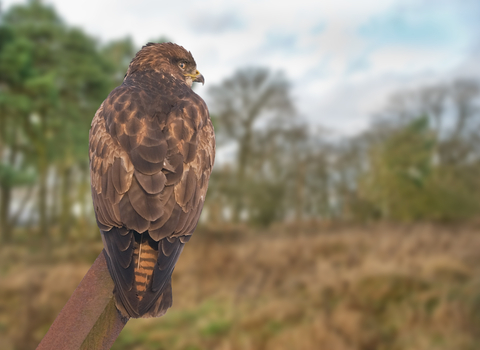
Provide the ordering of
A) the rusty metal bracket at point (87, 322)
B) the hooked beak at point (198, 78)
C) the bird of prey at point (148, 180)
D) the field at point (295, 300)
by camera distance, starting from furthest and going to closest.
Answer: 1. the field at point (295, 300)
2. the hooked beak at point (198, 78)
3. the bird of prey at point (148, 180)
4. the rusty metal bracket at point (87, 322)

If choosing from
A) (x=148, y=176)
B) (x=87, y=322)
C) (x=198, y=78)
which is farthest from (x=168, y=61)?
(x=87, y=322)

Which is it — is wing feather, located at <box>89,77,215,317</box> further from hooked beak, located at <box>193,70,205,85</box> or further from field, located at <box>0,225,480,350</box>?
field, located at <box>0,225,480,350</box>

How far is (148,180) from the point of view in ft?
7.82

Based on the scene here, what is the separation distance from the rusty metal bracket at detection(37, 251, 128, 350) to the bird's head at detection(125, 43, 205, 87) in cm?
200

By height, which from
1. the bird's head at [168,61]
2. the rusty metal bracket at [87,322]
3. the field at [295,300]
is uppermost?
the bird's head at [168,61]

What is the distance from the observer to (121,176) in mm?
2479

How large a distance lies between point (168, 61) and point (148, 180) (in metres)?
1.50

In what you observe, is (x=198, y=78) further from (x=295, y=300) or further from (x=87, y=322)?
(x=295, y=300)

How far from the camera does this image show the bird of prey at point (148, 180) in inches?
82.4

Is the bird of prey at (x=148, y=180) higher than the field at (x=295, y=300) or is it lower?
higher

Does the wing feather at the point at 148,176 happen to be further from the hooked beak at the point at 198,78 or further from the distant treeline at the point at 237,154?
the distant treeline at the point at 237,154

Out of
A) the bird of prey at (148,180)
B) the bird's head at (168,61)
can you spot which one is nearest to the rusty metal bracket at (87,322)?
the bird of prey at (148,180)

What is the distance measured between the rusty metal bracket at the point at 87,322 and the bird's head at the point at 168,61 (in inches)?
78.7

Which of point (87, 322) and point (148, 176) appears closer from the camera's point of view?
point (87, 322)
